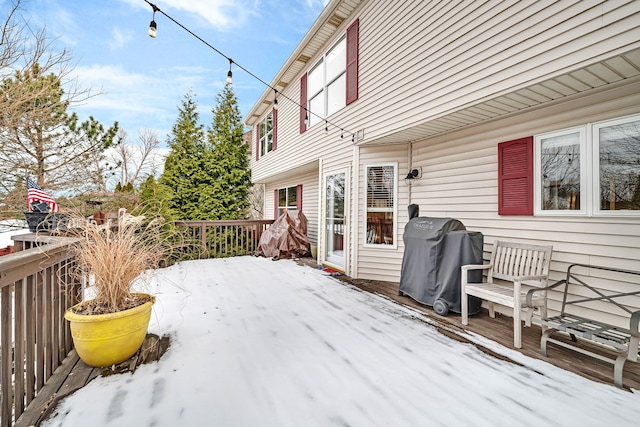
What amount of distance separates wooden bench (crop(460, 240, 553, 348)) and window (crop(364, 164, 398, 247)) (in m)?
1.73

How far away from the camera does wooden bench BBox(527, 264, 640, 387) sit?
1.96 metres

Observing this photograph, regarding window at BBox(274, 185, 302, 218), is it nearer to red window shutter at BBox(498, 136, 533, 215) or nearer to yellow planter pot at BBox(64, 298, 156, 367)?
red window shutter at BBox(498, 136, 533, 215)

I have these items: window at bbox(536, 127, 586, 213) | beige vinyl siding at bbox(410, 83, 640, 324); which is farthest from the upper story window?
window at bbox(536, 127, 586, 213)

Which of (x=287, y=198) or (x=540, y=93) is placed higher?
(x=540, y=93)

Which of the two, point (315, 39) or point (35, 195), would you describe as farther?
point (315, 39)

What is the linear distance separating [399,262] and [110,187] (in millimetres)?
9610

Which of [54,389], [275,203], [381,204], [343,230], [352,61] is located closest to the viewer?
[54,389]

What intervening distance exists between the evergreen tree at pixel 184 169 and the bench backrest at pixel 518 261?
7.64m

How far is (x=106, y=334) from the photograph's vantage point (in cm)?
204

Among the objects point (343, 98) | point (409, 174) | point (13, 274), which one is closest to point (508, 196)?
point (409, 174)

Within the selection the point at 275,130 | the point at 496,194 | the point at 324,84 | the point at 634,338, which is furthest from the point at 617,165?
the point at 275,130

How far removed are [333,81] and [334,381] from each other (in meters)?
5.63

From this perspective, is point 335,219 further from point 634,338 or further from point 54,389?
point 54,389

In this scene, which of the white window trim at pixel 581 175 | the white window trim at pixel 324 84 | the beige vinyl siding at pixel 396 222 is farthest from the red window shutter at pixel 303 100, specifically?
the white window trim at pixel 581 175
